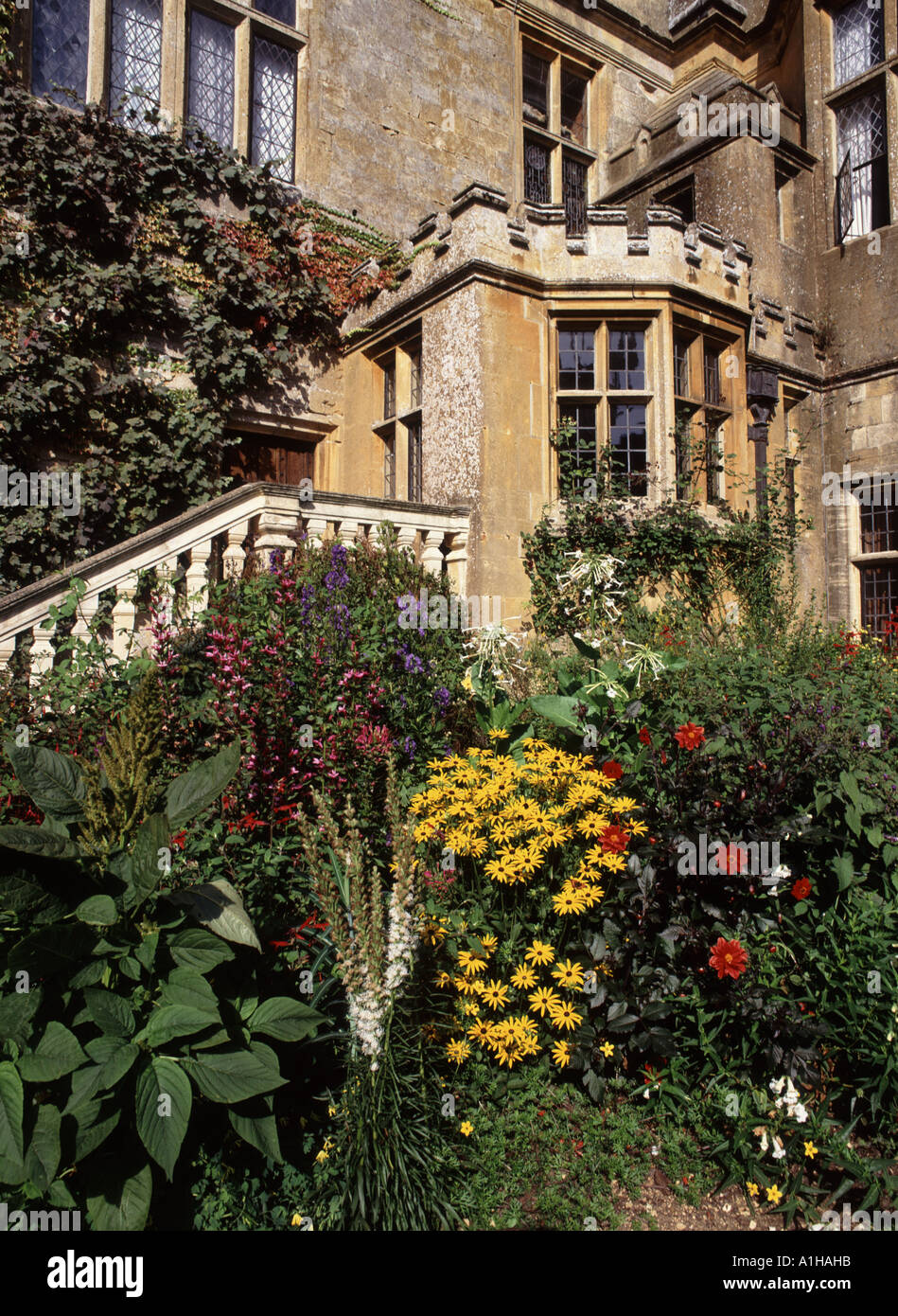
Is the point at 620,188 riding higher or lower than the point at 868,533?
higher

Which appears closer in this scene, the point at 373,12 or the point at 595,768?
the point at 595,768

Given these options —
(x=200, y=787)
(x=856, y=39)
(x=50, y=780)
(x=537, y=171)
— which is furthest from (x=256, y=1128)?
(x=856, y=39)

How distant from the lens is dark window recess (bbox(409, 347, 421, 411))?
7.96 m

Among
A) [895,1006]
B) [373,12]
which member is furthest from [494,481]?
[373,12]

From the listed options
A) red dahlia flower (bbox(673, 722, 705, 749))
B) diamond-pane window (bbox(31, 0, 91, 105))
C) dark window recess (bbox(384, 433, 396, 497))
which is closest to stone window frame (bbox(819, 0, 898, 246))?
dark window recess (bbox(384, 433, 396, 497))

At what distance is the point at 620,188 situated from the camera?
36.6 ft

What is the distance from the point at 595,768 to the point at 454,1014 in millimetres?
1067

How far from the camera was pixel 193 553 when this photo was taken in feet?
16.4

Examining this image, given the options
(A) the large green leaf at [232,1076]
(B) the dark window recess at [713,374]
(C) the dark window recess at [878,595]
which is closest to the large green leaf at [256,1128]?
(A) the large green leaf at [232,1076]

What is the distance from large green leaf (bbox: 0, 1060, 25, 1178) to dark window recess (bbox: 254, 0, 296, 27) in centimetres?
1070

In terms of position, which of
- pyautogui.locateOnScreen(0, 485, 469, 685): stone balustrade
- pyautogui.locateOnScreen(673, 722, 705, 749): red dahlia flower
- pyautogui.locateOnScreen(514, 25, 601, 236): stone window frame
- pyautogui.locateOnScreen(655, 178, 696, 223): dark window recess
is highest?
pyautogui.locateOnScreen(514, 25, 601, 236): stone window frame

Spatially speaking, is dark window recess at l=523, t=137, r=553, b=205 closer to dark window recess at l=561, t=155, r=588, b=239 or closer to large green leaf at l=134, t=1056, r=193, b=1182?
dark window recess at l=561, t=155, r=588, b=239

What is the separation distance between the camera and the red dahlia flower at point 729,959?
2.36m
